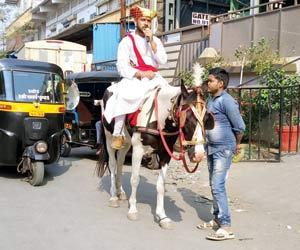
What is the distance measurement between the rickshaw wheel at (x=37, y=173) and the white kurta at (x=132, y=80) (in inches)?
101

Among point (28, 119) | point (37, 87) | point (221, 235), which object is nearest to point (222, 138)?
point (221, 235)

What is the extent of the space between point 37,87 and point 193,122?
4.93 meters

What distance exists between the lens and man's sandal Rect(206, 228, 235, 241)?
6246 mm

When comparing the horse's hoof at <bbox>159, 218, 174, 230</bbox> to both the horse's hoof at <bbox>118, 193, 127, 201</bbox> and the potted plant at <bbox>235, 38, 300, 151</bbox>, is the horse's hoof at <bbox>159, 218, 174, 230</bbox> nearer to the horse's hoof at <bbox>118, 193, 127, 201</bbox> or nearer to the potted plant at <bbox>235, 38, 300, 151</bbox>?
the horse's hoof at <bbox>118, 193, 127, 201</bbox>

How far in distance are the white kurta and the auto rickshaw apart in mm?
5377

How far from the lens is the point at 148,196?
8.91m

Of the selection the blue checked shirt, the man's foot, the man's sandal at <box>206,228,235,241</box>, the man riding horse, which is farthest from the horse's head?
the man's foot

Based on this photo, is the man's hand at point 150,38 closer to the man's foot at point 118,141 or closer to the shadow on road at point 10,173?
the man's foot at point 118,141

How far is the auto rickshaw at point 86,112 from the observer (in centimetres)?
1301

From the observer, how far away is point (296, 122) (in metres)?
12.0

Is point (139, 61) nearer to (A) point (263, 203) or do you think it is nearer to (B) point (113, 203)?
(B) point (113, 203)

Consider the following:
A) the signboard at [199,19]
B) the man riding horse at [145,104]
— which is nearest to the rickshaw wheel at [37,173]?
the man riding horse at [145,104]

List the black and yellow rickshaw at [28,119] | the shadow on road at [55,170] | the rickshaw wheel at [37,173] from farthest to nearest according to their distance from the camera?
the shadow on road at [55,170], the black and yellow rickshaw at [28,119], the rickshaw wheel at [37,173]

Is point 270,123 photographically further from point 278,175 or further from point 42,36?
point 42,36
